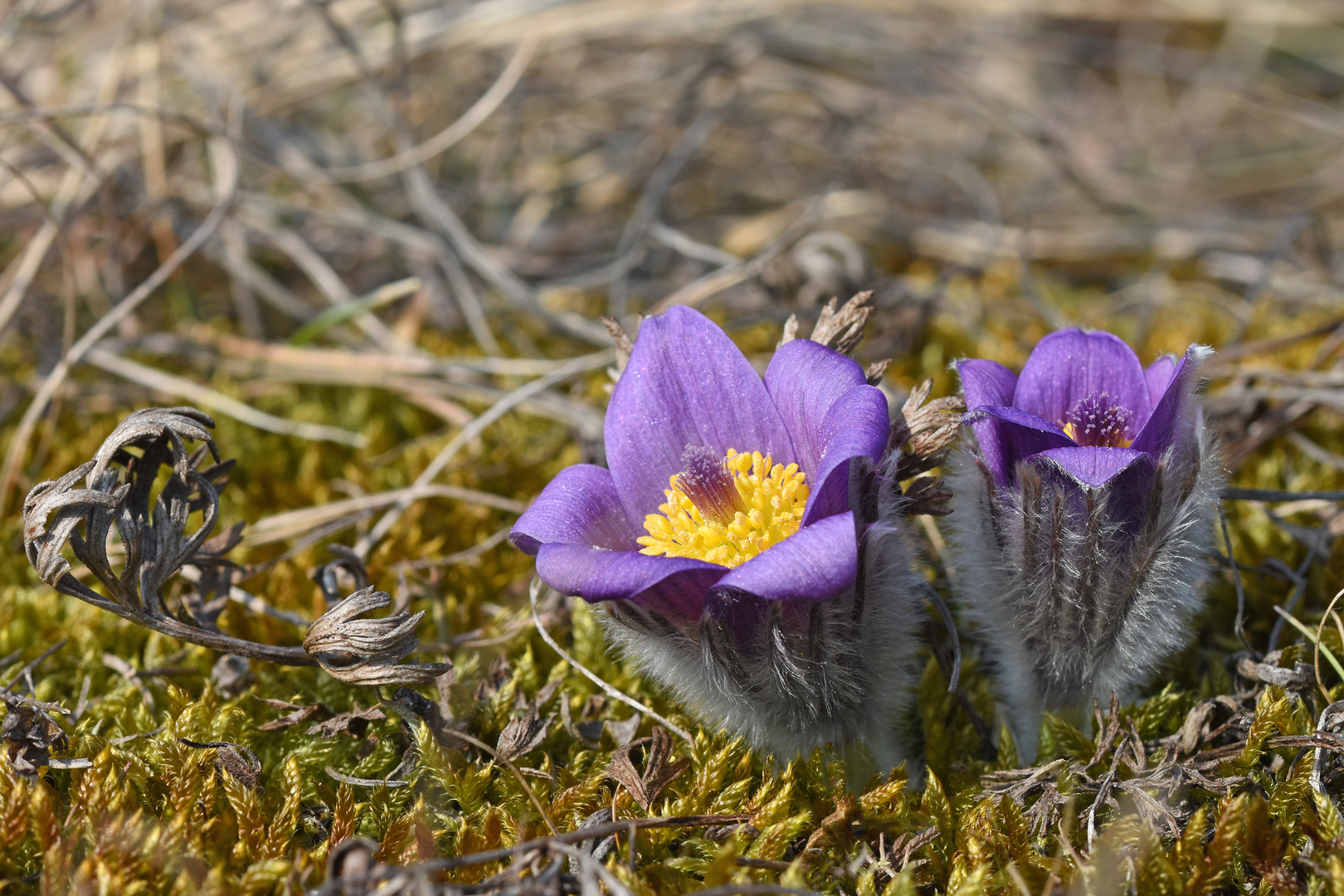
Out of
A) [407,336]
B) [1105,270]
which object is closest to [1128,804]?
[407,336]

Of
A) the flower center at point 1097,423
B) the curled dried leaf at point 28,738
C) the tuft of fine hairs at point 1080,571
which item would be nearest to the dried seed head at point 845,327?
the tuft of fine hairs at point 1080,571

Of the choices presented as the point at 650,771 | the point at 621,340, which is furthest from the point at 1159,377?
the point at 650,771

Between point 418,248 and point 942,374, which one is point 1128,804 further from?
point 418,248

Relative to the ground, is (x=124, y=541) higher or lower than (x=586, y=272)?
higher

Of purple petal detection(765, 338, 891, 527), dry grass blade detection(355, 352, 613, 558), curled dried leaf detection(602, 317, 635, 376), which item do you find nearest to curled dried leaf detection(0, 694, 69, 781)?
dry grass blade detection(355, 352, 613, 558)

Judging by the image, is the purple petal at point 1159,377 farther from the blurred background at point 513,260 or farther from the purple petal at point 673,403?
the purple petal at point 673,403

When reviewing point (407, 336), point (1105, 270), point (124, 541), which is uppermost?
point (124, 541)

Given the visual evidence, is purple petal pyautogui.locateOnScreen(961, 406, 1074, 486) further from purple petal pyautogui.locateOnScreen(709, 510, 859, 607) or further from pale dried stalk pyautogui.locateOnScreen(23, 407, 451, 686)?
pale dried stalk pyautogui.locateOnScreen(23, 407, 451, 686)

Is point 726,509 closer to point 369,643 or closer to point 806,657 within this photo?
point 806,657
